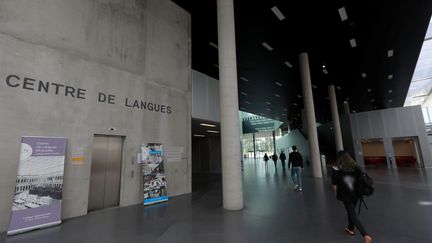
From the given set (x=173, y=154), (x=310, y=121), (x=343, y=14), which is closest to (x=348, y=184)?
(x=173, y=154)

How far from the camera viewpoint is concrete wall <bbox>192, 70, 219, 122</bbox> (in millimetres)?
8883

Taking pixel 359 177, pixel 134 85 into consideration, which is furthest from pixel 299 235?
pixel 134 85

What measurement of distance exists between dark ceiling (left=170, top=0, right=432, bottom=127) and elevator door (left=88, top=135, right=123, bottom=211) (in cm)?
656

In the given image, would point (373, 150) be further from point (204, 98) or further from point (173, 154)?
point (173, 154)

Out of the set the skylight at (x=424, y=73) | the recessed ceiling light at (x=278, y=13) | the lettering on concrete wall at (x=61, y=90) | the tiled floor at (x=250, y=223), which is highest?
the skylight at (x=424, y=73)

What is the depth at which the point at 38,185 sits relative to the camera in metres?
→ 4.17

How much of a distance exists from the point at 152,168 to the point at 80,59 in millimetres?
3795

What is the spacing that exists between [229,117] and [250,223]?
8.97 ft

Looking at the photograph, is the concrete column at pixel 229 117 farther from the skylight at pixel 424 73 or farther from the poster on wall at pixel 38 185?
the skylight at pixel 424 73

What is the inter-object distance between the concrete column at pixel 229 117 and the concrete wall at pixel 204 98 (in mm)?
3265

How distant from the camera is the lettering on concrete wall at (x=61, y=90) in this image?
4.31 meters

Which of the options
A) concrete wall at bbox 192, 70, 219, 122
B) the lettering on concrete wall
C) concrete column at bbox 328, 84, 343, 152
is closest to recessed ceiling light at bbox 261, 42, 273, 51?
concrete wall at bbox 192, 70, 219, 122

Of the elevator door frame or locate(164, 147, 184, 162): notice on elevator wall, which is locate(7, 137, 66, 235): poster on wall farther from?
locate(164, 147, 184, 162): notice on elevator wall

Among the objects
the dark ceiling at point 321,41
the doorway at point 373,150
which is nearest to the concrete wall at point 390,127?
the dark ceiling at point 321,41
